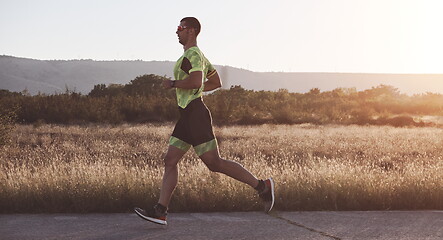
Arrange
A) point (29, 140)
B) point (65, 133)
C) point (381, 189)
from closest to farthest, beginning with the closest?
point (381, 189), point (29, 140), point (65, 133)

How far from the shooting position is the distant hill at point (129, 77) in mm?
134250

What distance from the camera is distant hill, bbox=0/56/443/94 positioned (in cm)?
13425

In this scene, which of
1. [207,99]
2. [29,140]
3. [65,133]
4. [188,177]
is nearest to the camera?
[188,177]

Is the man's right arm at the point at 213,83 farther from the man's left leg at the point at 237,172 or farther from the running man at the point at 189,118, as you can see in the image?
the man's left leg at the point at 237,172

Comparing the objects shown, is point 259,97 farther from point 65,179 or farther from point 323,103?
Answer: point 65,179

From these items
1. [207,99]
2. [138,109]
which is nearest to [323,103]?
[207,99]

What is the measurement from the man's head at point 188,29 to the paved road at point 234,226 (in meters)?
1.59

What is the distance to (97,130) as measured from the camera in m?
23.0

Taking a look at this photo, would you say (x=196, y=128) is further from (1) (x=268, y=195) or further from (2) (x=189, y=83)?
(1) (x=268, y=195)

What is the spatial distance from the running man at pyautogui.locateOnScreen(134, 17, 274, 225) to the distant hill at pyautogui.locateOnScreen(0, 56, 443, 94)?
4696 inches

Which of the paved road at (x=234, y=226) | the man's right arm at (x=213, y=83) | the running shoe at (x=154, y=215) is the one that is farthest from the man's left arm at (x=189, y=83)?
the paved road at (x=234, y=226)

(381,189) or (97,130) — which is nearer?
(381,189)

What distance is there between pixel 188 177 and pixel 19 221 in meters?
2.28

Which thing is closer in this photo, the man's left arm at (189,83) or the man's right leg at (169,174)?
the man's left arm at (189,83)
